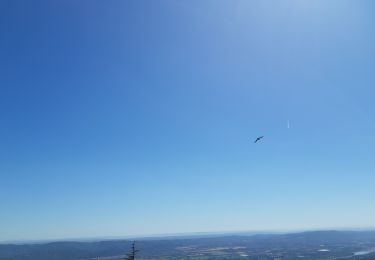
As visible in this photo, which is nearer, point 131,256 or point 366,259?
point 131,256
